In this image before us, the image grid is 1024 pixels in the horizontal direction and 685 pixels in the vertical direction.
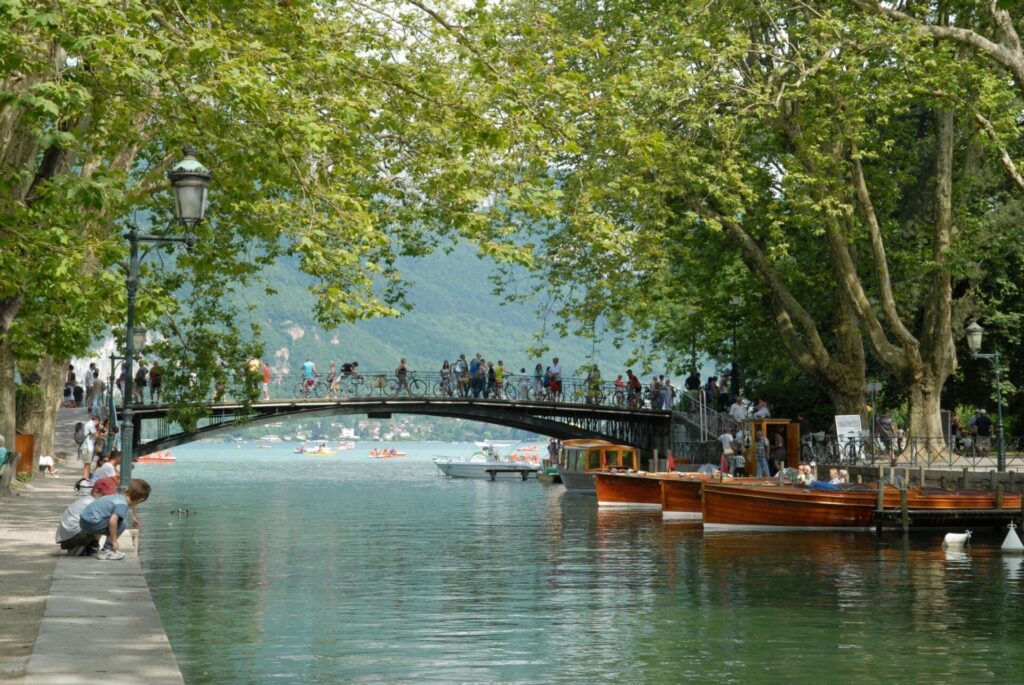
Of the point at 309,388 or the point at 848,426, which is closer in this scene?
the point at 848,426

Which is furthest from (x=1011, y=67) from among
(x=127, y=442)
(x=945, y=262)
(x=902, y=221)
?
(x=127, y=442)

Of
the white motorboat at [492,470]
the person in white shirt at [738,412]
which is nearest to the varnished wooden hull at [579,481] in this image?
the person in white shirt at [738,412]

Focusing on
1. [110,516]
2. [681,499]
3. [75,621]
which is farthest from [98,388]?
[75,621]

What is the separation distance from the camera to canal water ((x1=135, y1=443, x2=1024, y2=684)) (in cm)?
1595

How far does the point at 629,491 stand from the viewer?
5197 cm

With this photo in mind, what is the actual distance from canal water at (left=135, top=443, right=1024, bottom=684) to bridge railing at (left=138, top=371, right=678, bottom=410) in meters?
23.2

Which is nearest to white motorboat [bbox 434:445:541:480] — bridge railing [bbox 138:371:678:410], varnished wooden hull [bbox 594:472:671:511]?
bridge railing [bbox 138:371:678:410]

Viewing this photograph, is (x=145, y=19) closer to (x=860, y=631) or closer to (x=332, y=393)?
(x=860, y=631)

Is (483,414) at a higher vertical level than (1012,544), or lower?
higher

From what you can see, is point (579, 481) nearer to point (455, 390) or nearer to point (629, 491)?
point (455, 390)

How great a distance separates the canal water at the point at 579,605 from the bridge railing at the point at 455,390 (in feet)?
76.2

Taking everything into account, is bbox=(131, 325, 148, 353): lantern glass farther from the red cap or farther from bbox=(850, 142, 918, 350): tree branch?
bbox=(850, 142, 918, 350): tree branch

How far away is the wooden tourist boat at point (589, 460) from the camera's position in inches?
2509

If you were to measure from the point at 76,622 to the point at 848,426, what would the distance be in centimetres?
3195
